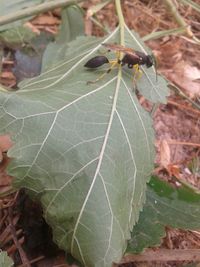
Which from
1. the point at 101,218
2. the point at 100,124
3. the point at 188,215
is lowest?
the point at 188,215

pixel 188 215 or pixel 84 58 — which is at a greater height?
pixel 84 58

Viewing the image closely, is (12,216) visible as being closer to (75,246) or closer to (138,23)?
(75,246)

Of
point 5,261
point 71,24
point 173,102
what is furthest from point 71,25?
point 5,261

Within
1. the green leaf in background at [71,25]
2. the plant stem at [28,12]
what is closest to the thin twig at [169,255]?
the plant stem at [28,12]

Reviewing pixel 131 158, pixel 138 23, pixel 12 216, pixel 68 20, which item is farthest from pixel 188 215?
pixel 138 23

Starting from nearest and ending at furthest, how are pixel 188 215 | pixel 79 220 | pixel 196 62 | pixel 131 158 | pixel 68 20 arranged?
pixel 79 220 < pixel 131 158 < pixel 188 215 < pixel 68 20 < pixel 196 62

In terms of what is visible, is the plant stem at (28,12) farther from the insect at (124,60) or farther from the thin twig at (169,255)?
the thin twig at (169,255)
